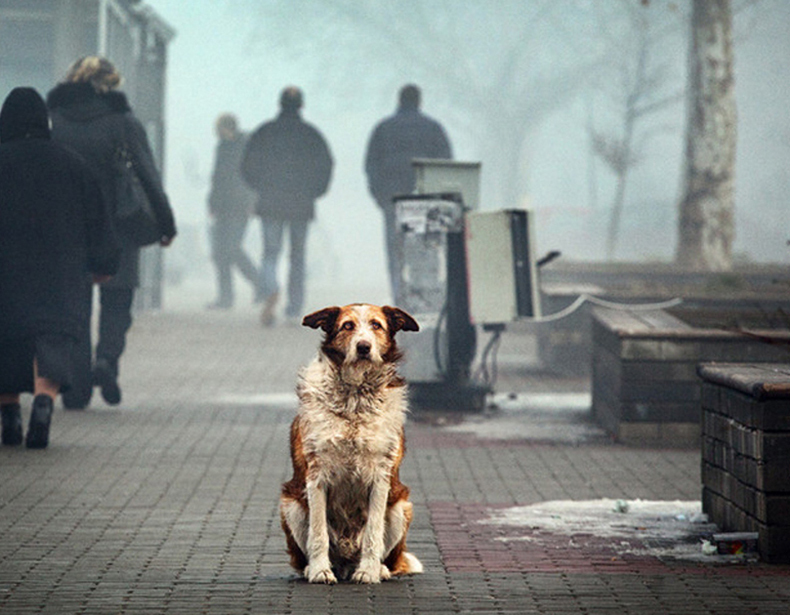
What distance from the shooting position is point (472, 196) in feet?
41.9

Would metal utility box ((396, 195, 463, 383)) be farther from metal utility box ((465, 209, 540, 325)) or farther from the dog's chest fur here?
the dog's chest fur

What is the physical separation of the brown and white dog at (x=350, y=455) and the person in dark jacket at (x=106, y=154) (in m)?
5.70

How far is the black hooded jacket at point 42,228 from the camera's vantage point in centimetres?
1019

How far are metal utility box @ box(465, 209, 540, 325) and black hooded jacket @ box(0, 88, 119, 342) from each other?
8.86 ft

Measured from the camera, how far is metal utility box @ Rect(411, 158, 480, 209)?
12594mm

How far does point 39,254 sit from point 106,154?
192 centimetres

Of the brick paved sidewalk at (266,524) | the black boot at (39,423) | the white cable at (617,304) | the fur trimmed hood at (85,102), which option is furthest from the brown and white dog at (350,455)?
the white cable at (617,304)

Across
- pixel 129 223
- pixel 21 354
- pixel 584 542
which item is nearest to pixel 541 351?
pixel 129 223

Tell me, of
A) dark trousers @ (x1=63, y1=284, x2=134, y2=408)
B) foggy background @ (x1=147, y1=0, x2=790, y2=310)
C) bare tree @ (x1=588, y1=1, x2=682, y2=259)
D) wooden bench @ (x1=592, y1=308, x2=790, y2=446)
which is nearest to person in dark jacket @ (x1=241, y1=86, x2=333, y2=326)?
dark trousers @ (x1=63, y1=284, x2=134, y2=408)

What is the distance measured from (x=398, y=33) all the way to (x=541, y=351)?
34.9 m

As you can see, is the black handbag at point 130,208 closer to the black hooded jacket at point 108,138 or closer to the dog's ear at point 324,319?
the black hooded jacket at point 108,138

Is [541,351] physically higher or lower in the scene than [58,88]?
lower

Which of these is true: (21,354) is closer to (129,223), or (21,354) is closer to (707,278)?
(129,223)

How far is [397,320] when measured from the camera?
644 centimetres
